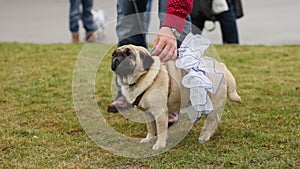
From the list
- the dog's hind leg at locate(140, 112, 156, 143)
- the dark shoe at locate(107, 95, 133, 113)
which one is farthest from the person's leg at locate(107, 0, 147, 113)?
the dog's hind leg at locate(140, 112, 156, 143)

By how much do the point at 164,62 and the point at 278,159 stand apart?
33.1 inches

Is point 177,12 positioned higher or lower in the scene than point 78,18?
higher

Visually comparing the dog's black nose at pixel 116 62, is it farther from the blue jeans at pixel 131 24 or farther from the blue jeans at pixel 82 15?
the blue jeans at pixel 82 15

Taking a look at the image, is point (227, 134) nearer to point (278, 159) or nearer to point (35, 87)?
point (278, 159)

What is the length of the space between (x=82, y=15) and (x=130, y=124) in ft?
14.8

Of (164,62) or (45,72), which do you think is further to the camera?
(45,72)

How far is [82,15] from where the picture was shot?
26.5 feet

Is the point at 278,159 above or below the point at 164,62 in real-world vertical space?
below

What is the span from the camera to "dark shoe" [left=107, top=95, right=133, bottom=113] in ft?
13.3

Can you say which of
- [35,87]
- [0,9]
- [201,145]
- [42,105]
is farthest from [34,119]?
[0,9]

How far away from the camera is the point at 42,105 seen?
4344 millimetres

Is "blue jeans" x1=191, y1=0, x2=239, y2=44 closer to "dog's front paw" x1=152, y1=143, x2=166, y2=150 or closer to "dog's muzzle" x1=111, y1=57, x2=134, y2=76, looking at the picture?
"dog's front paw" x1=152, y1=143, x2=166, y2=150

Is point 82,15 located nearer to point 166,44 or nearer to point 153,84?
point 153,84

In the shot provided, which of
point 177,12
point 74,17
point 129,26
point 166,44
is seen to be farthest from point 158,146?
point 74,17
